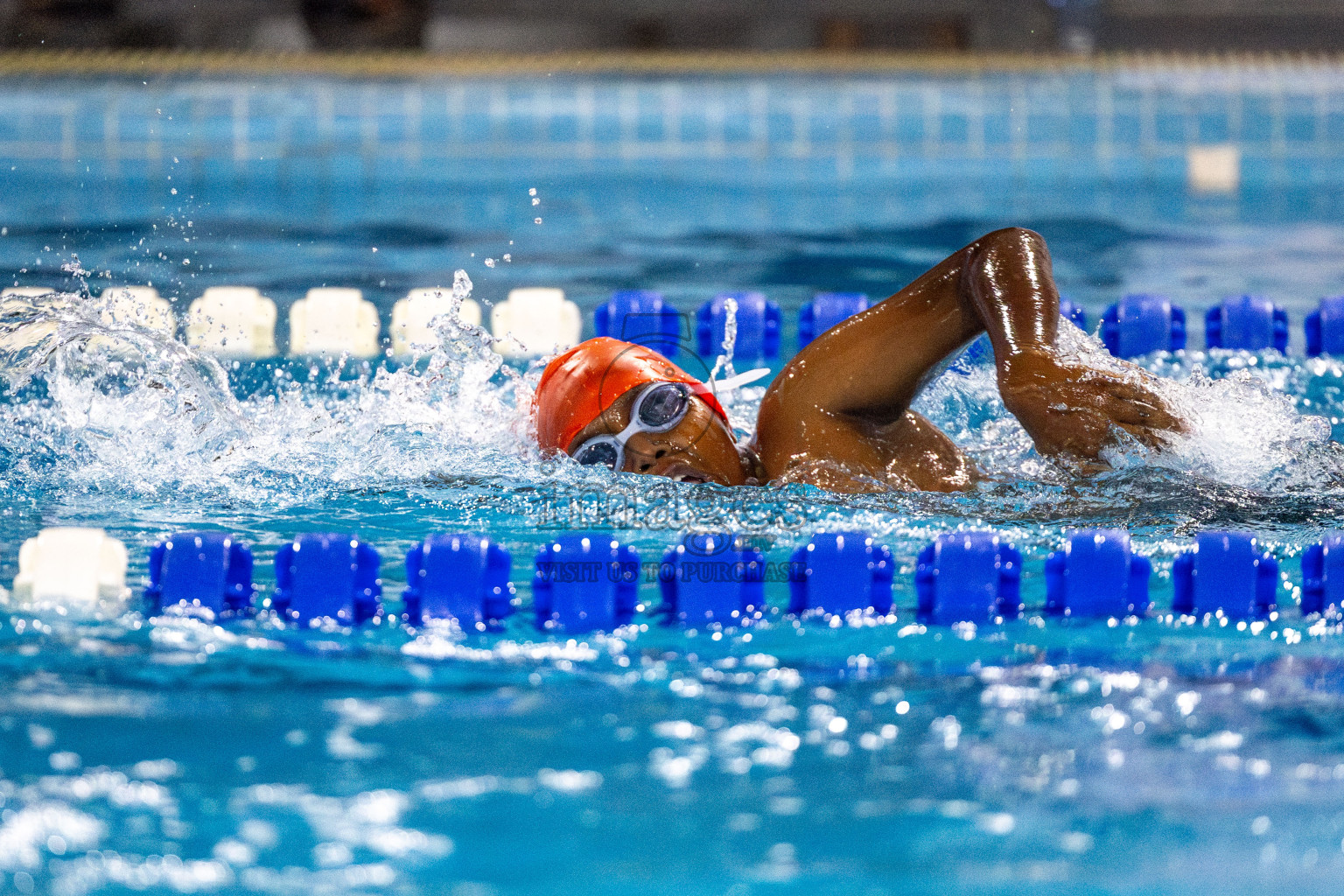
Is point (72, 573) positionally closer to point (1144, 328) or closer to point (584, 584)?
point (584, 584)

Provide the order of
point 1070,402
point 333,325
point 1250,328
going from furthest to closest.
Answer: point 333,325 < point 1250,328 < point 1070,402

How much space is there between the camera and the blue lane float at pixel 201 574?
2.39 m

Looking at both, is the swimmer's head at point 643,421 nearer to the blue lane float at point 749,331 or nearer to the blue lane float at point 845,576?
the blue lane float at point 845,576

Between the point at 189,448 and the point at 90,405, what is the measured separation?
0.43 m

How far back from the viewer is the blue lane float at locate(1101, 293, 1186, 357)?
14.4 feet

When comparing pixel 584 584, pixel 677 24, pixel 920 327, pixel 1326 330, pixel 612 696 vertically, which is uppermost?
pixel 677 24

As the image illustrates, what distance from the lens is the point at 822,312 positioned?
174 inches

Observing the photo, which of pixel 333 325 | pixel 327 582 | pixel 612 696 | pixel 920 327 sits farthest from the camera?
pixel 333 325

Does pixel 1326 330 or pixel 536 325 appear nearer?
pixel 1326 330

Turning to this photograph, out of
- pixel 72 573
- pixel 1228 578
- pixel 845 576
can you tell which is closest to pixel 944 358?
pixel 845 576

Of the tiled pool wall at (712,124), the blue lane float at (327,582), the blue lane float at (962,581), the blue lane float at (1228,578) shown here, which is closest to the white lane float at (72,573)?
the blue lane float at (327,582)

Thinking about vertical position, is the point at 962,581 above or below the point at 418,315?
below

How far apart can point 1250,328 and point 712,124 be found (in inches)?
145

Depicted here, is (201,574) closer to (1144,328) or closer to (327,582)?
(327,582)
